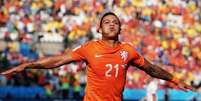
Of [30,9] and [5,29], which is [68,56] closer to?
[5,29]

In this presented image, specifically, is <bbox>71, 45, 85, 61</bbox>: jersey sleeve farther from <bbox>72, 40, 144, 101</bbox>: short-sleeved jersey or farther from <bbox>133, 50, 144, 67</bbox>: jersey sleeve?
<bbox>133, 50, 144, 67</bbox>: jersey sleeve

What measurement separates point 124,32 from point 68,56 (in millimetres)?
15275

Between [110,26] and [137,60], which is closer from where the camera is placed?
[110,26]

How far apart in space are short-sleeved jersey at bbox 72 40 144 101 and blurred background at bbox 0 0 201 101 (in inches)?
407

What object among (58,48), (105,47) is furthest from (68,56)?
(58,48)

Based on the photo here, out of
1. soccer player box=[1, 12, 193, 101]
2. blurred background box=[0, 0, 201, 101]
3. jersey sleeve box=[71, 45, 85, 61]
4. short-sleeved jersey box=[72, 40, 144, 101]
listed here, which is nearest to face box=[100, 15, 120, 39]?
soccer player box=[1, 12, 193, 101]

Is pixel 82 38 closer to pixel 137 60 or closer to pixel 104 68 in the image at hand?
pixel 137 60

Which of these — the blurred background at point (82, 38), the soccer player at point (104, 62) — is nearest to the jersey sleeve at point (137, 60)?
the soccer player at point (104, 62)

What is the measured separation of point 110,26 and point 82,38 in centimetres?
1447

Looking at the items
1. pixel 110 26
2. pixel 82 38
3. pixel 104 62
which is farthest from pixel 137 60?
pixel 82 38

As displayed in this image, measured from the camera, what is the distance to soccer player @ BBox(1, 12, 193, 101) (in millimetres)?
4906

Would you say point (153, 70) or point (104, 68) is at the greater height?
point (104, 68)

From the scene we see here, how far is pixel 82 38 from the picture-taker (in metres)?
19.3

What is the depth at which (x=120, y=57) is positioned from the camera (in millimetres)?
4996
